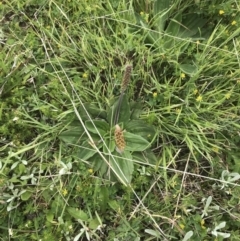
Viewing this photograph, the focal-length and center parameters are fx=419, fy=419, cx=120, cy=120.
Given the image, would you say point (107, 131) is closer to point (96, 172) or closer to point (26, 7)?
point (96, 172)

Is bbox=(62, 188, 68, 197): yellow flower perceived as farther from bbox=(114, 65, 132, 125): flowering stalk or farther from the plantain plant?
bbox=(114, 65, 132, 125): flowering stalk

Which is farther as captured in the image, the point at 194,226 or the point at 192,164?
the point at 192,164

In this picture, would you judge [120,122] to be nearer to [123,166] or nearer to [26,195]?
[123,166]

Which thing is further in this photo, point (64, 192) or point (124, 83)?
point (64, 192)

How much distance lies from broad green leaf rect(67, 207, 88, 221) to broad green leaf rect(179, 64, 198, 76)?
2.18 ft

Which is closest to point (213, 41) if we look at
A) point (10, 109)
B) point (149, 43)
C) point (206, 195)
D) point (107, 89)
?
point (149, 43)

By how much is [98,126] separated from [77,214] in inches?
13.1

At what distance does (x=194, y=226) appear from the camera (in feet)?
4.86

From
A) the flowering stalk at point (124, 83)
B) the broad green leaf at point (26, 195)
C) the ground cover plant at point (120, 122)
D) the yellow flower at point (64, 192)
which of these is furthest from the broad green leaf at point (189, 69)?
the broad green leaf at point (26, 195)

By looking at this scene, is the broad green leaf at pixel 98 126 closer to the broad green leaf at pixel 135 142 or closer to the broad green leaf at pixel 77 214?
the broad green leaf at pixel 135 142

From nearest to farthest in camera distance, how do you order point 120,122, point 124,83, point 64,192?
point 124,83, point 64,192, point 120,122

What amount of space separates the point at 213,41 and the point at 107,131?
55cm

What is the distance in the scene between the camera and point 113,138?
1.57m

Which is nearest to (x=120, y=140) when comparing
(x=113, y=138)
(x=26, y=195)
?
(x=113, y=138)
